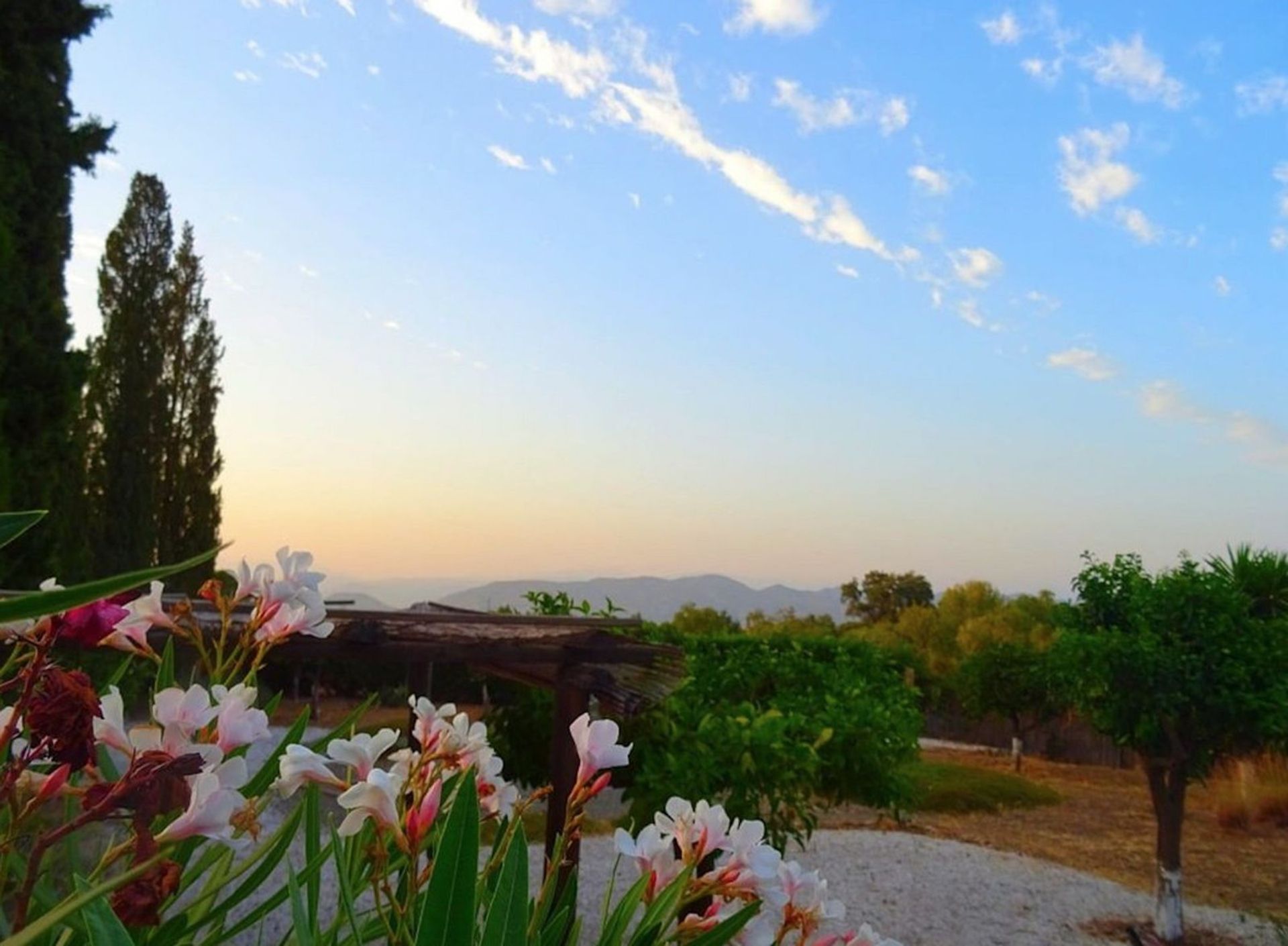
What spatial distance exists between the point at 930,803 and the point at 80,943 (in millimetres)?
14435

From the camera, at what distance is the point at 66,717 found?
694mm

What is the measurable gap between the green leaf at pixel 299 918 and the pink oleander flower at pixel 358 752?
0.34ft

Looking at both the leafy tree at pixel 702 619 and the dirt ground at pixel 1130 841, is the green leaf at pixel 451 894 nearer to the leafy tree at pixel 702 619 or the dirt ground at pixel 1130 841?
the dirt ground at pixel 1130 841

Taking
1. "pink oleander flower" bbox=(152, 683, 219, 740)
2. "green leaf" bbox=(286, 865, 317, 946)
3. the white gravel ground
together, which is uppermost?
"pink oleander flower" bbox=(152, 683, 219, 740)

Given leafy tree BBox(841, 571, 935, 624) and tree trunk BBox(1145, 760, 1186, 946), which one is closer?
tree trunk BBox(1145, 760, 1186, 946)

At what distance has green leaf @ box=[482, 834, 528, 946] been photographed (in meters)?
0.71

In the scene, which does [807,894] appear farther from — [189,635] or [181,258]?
[181,258]

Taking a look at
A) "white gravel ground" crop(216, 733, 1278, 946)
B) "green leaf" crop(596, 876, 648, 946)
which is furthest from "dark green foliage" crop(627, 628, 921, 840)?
"green leaf" crop(596, 876, 648, 946)

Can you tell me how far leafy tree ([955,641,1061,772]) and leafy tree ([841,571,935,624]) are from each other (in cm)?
2191

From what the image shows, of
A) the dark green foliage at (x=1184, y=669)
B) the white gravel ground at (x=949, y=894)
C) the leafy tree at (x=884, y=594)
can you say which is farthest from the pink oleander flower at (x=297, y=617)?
the leafy tree at (x=884, y=594)

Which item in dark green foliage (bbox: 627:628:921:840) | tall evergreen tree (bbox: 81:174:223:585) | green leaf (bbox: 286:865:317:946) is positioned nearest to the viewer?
green leaf (bbox: 286:865:317:946)

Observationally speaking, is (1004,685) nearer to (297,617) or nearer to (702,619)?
(702,619)

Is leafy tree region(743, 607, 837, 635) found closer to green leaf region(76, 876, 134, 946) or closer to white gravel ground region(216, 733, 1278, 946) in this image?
white gravel ground region(216, 733, 1278, 946)

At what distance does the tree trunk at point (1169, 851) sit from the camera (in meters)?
8.21
